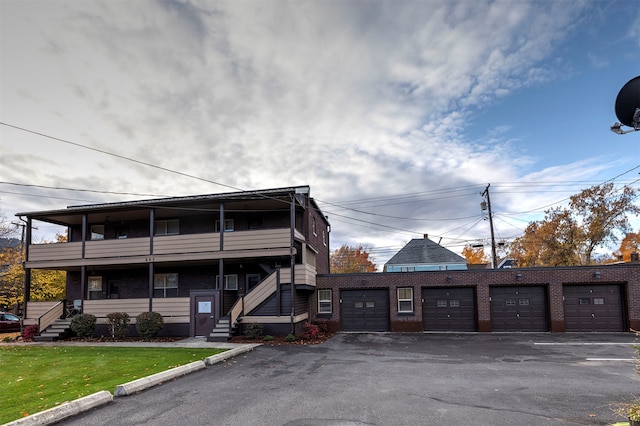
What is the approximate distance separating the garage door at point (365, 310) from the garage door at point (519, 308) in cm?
604

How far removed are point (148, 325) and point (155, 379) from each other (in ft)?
34.4

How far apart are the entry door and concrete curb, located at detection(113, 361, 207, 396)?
24.7 feet

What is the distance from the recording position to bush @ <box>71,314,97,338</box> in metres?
19.0

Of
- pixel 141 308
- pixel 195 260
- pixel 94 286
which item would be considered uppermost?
pixel 195 260

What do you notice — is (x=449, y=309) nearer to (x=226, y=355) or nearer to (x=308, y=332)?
(x=308, y=332)

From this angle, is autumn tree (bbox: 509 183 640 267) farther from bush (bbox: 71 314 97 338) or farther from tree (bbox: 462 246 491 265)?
bush (bbox: 71 314 97 338)

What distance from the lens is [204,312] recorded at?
61.2ft

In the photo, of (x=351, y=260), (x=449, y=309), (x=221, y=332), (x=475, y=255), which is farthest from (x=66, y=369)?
(x=475, y=255)

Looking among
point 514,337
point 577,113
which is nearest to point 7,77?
point 577,113

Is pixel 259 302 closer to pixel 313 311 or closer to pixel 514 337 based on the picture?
pixel 313 311

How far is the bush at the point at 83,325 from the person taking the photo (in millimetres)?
19000

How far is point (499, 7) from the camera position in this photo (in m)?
10.9

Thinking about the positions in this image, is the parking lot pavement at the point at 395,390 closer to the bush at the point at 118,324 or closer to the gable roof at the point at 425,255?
the bush at the point at 118,324

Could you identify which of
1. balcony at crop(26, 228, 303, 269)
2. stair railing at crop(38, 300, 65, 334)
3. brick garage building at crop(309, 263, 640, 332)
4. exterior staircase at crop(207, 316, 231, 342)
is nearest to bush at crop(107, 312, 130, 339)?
balcony at crop(26, 228, 303, 269)
